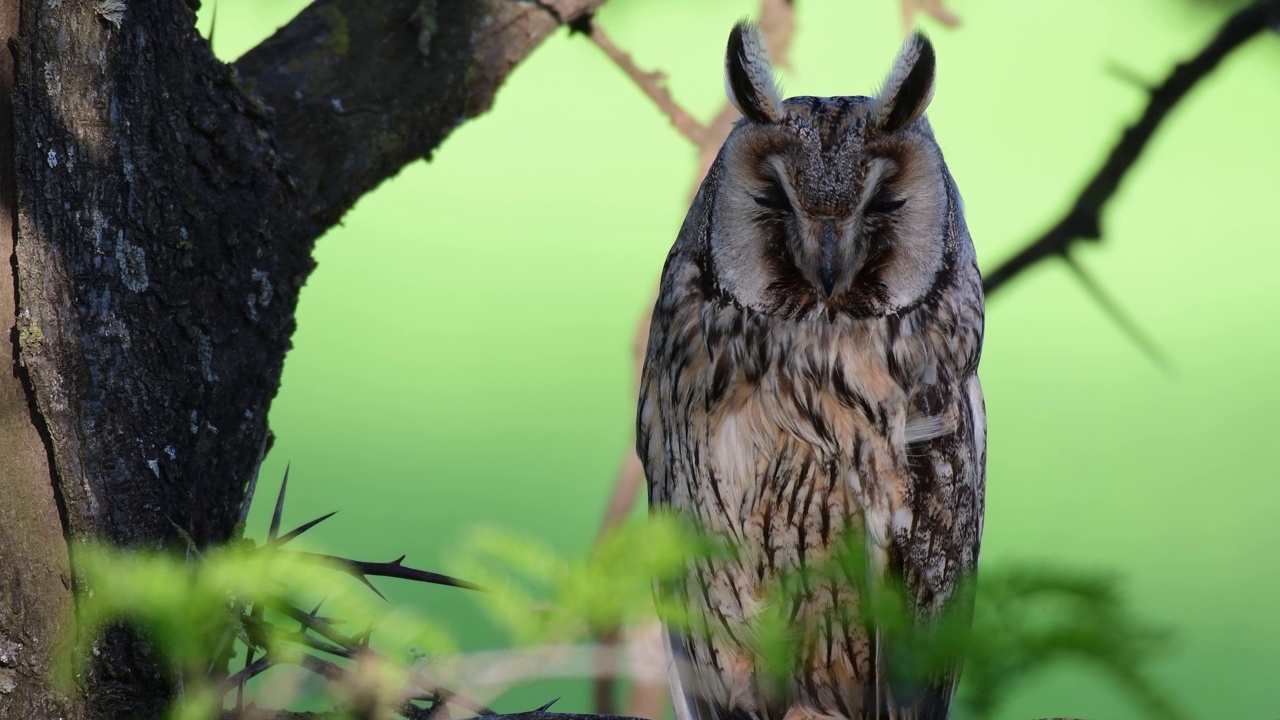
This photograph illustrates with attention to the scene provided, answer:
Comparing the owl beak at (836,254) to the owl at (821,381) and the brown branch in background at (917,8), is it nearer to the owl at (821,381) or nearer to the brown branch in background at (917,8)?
the owl at (821,381)

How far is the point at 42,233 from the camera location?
0.93m

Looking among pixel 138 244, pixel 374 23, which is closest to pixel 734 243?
pixel 374 23

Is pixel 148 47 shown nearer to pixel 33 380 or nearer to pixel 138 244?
pixel 138 244

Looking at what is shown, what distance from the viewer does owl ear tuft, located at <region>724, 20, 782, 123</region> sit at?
118cm

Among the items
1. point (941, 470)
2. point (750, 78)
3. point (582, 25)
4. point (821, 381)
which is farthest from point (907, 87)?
point (582, 25)

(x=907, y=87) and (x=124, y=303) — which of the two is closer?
(x=124, y=303)

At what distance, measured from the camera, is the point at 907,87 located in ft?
3.83

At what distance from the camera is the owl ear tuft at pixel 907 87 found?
1.16m

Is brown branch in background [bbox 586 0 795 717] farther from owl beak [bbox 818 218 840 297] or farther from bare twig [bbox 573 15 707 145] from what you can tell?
owl beak [bbox 818 218 840 297]

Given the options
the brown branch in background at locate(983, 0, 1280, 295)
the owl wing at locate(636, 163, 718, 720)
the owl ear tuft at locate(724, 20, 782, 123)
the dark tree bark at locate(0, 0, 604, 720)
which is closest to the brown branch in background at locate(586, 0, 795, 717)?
the owl wing at locate(636, 163, 718, 720)

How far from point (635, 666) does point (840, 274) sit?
0.70 metres

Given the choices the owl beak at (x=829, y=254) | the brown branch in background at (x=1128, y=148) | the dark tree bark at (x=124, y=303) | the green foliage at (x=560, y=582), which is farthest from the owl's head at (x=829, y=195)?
the green foliage at (x=560, y=582)

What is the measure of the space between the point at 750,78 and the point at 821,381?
1.10ft

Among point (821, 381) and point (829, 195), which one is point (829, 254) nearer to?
point (829, 195)
